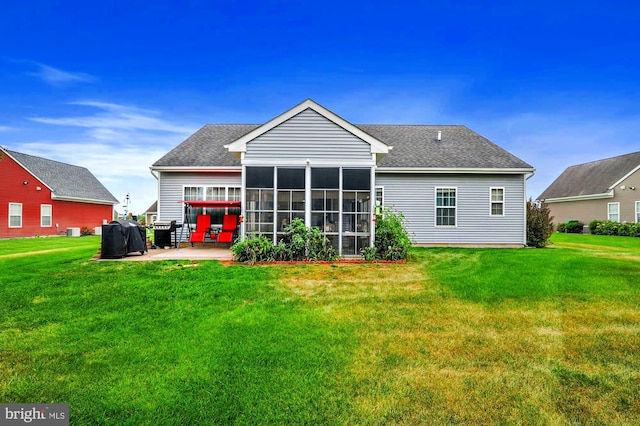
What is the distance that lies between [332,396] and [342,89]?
20.8m

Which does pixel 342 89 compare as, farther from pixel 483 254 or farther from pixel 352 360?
pixel 352 360

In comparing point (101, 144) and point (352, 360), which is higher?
point (101, 144)

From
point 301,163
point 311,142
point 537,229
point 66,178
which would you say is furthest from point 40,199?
point 537,229

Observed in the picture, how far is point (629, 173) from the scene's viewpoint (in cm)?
2300

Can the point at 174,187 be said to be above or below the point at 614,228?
above

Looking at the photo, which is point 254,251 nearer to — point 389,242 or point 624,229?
point 389,242

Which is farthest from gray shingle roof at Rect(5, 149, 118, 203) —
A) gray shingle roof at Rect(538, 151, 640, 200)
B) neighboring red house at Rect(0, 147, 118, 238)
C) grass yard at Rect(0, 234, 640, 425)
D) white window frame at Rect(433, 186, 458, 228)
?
gray shingle roof at Rect(538, 151, 640, 200)

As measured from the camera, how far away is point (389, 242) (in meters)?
9.99

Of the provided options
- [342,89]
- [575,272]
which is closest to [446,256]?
[575,272]

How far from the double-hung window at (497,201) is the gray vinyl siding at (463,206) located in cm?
14

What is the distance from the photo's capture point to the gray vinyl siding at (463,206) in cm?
1427

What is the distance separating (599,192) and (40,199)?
40851 mm

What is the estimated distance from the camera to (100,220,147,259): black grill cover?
9805mm

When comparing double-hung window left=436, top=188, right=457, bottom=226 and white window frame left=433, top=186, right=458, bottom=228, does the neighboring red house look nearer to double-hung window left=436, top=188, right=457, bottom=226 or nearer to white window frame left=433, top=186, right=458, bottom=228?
white window frame left=433, top=186, right=458, bottom=228
